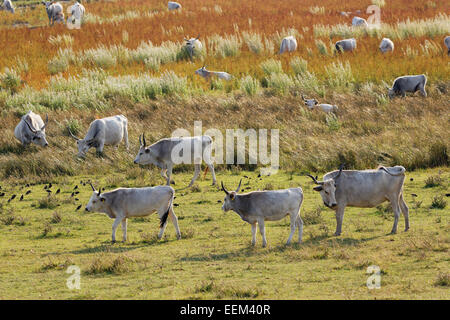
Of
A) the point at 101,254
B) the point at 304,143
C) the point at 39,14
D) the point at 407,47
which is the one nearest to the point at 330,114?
the point at 304,143

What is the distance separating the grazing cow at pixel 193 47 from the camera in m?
33.2

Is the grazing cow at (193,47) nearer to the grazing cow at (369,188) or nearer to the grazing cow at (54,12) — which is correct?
the grazing cow at (54,12)

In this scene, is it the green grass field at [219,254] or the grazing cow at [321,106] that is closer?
the green grass field at [219,254]

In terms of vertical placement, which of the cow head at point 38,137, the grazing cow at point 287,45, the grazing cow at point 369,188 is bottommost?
the cow head at point 38,137

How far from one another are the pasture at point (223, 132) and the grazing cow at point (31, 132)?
28 cm

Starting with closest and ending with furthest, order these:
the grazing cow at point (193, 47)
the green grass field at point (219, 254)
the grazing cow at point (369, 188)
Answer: the green grass field at point (219, 254), the grazing cow at point (369, 188), the grazing cow at point (193, 47)

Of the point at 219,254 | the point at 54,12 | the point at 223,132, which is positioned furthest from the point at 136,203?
the point at 54,12

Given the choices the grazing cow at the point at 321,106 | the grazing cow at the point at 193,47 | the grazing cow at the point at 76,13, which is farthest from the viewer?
the grazing cow at the point at 76,13

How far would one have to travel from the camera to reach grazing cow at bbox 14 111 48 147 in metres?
21.3

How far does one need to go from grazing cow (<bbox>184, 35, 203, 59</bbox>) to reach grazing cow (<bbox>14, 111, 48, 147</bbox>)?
39.9 ft

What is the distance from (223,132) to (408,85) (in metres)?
6.76

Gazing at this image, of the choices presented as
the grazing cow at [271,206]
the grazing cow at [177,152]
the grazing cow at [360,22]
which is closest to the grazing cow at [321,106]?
the grazing cow at [177,152]

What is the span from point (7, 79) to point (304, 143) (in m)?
14.1
